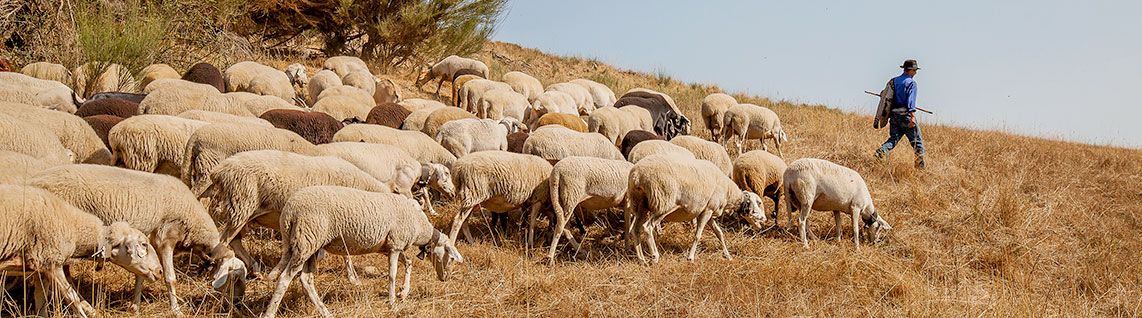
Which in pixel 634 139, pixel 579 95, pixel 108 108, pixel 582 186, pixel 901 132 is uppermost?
pixel 901 132

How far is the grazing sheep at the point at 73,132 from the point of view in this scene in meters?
6.95

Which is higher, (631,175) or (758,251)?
(631,175)

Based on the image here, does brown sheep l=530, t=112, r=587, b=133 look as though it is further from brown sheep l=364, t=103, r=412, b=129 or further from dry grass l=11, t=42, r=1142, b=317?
dry grass l=11, t=42, r=1142, b=317

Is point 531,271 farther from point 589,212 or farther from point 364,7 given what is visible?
point 364,7

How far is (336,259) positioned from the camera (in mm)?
6434

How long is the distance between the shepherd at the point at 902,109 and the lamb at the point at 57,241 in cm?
1005

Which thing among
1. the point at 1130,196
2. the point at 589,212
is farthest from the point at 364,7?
A: the point at 1130,196

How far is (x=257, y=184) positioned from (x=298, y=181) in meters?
0.29

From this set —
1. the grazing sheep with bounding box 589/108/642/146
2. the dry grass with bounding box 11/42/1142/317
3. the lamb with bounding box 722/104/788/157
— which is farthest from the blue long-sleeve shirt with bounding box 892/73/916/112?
the grazing sheep with bounding box 589/108/642/146

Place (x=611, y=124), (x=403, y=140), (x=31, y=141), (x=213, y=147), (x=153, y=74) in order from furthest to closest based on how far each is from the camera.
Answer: (x=153, y=74)
(x=611, y=124)
(x=403, y=140)
(x=213, y=147)
(x=31, y=141)

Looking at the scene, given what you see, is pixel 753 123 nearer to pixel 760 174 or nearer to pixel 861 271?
pixel 760 174

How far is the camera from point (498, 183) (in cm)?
693

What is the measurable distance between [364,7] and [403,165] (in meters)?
14.7

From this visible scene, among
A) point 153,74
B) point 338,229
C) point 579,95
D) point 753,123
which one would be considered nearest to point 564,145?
point 338,229
